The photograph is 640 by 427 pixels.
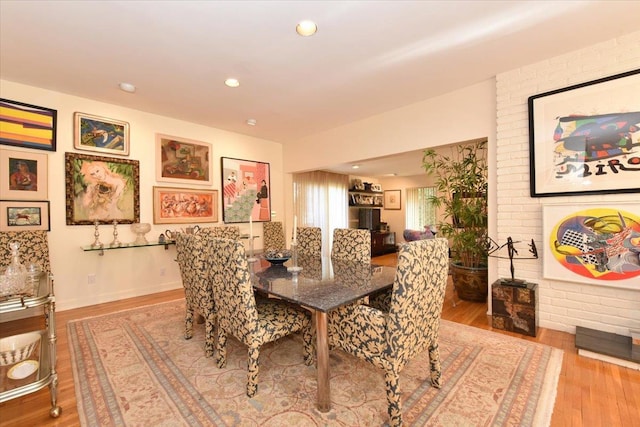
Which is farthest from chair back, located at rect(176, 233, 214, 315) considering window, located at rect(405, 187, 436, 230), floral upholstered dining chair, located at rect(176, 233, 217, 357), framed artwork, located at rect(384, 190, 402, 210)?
framed artwork, located at rect(384, 190, 402, 210)

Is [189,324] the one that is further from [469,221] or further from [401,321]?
[469,221]

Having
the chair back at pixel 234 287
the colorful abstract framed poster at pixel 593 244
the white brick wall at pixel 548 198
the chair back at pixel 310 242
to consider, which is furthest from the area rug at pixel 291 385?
the chair back at pixel 310 242

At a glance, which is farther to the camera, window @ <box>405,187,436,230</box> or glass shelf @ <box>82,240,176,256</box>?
window @ <box>405,187,436,230</box>

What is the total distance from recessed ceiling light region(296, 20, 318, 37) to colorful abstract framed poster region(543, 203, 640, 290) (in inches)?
102

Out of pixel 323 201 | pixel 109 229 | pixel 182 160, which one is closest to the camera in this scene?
pixel 109 229

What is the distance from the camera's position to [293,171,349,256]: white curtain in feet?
19.9

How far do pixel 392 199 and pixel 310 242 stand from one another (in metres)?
6.03

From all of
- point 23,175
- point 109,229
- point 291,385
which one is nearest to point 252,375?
point 291,385

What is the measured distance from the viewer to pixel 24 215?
3.02 metres

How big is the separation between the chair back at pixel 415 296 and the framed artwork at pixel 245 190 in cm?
367

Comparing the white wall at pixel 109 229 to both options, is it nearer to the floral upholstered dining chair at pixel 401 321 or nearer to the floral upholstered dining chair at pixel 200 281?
the floral upholstered dining chair at pixel 200 281

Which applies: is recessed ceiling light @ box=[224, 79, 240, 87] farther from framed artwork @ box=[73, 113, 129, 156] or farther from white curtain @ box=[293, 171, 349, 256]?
white curtain @ box=[293, 171, 349, 256]

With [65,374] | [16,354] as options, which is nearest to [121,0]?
[16,354]

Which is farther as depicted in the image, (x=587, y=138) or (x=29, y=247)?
(x=29, y=247)
